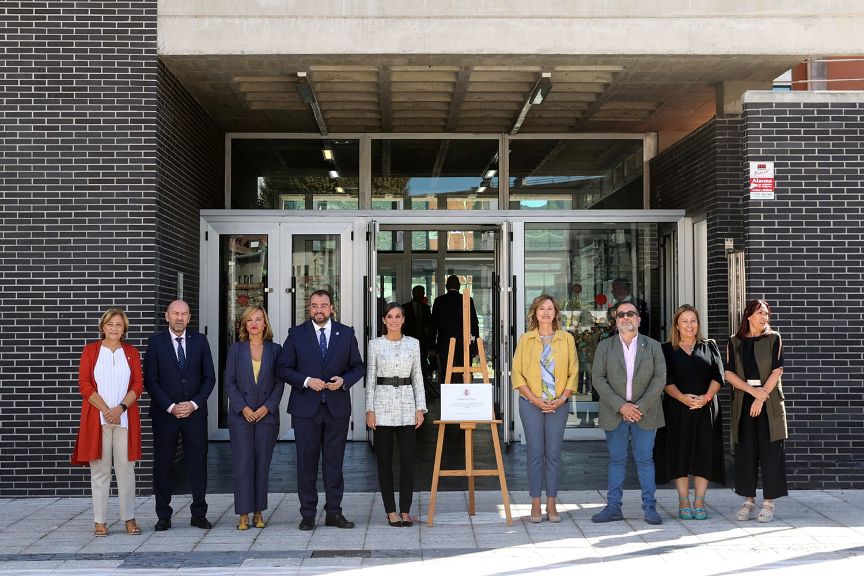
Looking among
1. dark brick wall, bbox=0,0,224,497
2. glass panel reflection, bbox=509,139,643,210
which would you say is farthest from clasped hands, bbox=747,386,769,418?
glass panel reflection, bbox=509,139,643,210

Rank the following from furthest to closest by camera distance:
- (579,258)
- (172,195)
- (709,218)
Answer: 1. (579,258)
2. (709,218)
3. (172,195)

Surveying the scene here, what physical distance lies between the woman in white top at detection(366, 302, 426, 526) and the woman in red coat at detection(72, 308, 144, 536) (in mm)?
1685

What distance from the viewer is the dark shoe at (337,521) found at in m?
7.17

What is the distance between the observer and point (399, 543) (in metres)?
6.68

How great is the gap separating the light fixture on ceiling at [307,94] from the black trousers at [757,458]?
5018 mm

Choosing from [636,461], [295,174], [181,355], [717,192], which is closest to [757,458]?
[636,461]

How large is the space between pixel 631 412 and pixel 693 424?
0.57m

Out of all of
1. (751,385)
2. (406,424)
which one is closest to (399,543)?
(406,424)

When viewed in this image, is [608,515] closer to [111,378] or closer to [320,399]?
[320,399]

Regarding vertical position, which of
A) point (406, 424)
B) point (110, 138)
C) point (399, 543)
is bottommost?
point (399, 543)

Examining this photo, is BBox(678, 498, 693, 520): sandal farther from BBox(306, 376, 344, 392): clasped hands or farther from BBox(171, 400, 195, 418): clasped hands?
BBox(171, 400, 195, 418): clasped hands

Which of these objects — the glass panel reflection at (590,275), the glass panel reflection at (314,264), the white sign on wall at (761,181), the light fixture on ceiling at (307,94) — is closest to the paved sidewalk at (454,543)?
the white sign on wall at (761,181)

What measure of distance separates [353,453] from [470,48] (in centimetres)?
448

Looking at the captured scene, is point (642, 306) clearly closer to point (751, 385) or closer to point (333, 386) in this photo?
point (751, 385)
